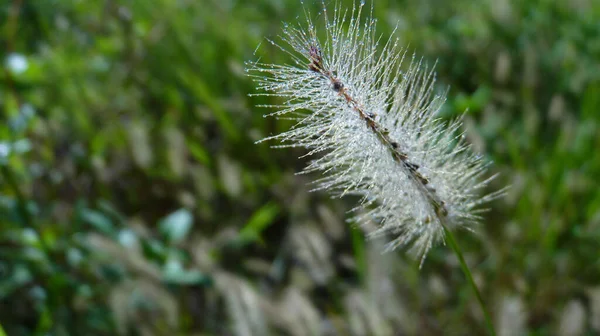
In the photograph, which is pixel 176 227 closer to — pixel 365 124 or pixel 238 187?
pixel 238 187

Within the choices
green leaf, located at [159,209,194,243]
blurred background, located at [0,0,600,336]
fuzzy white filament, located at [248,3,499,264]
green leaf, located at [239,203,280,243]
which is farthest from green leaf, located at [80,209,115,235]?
fuzzy white filament, located at [248,3,499,264]

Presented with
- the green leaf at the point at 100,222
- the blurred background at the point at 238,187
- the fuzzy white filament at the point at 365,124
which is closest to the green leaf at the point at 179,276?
the blurred background at the point at 238,187

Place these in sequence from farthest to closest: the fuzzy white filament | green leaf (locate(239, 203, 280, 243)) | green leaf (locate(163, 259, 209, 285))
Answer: green leaf (locate(239, 203, 280, 243)), green leaf (locate(163, 259, 209, 285)), the fuzzy white filament

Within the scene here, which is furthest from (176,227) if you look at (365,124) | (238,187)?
(365,124)

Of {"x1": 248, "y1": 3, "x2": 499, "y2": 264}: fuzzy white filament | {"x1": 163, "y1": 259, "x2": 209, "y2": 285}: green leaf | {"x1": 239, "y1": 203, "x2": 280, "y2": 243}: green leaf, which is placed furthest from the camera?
{"x1": 239, "y1": 203, "x2": 280, "y2": 243}: green leaf

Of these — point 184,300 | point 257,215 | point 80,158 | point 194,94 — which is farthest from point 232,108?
point 184,300

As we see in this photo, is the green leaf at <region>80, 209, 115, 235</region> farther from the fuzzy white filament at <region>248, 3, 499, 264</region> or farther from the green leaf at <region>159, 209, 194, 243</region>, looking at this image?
the fuzzy white filament at <region>248, 3, 499, 264</region>

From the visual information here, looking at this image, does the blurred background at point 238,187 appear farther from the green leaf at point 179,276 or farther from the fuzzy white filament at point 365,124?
the fuzzy white filament at point 365,124

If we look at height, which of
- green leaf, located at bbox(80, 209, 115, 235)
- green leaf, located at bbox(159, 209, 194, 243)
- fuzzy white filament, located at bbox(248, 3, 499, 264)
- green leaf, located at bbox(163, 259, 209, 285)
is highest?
green leaf, located at bbox(80, 209, 115, 235)

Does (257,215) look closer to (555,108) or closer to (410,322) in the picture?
(410,322)
